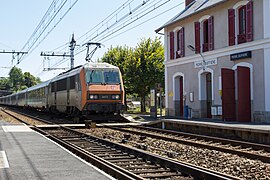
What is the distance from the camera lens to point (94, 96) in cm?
2362

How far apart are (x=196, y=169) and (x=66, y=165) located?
2.89 metres

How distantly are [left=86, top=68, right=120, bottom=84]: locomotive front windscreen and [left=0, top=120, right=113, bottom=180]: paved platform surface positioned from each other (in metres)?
11.2

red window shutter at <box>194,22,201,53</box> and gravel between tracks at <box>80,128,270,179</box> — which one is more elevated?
red window shutter at <box>194,22,201,53</box>

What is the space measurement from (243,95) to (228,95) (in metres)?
1.22

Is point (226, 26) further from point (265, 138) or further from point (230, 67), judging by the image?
point (265, 138)

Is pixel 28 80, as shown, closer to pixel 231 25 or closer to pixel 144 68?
pixel 144 68

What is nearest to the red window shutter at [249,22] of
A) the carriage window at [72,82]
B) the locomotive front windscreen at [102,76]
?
the locomotive front windscreen at [102,76]

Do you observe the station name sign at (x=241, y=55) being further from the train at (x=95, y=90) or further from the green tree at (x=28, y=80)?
the green tree at (x=28, y=80)

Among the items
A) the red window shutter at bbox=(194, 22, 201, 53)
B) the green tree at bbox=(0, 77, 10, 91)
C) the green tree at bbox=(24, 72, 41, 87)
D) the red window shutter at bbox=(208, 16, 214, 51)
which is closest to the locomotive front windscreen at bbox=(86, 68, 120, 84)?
the red window shutter at bbox=(208, 16, 214, 51)

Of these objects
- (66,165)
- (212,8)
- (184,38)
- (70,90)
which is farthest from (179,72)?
(66,165)

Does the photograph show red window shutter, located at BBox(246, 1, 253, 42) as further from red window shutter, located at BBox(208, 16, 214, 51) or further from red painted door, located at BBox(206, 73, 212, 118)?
red painted door, located at BBox(206, 73, 212, 118)

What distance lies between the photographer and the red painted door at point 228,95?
24.4 metres

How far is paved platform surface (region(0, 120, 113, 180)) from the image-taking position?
7871 mm

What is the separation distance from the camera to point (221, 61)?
1043 inches
